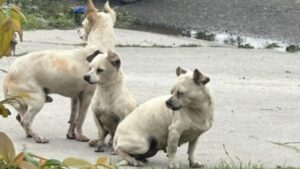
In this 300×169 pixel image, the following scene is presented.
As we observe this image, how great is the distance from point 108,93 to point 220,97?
2.77 m

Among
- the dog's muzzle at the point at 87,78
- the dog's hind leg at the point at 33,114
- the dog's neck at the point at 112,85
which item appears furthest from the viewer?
the dog's hind leg at the point at 33,114

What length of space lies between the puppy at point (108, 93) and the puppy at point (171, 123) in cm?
23

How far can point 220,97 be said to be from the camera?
28.0 ft

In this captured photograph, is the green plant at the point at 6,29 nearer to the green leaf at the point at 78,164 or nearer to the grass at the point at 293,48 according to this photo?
the green leaf at the point at 78,164

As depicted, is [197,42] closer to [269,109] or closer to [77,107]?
[269,109]

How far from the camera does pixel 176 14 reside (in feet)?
56.3

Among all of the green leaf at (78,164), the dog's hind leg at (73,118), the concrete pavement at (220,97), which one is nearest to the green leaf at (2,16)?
the green leaf at (78,164)

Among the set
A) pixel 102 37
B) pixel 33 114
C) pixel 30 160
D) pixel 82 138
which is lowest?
pixel 82 138

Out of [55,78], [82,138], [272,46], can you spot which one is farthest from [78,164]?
[272,46]

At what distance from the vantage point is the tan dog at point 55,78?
20.7 feet

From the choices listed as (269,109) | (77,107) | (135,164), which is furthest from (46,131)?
(269,109)

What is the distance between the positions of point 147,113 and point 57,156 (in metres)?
0.80

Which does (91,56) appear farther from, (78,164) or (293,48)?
(293,48)

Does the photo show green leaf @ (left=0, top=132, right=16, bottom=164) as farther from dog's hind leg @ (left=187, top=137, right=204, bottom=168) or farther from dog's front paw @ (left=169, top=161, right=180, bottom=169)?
dog's hind leg @ (left=187, top=137, right=204, bottom=168)
